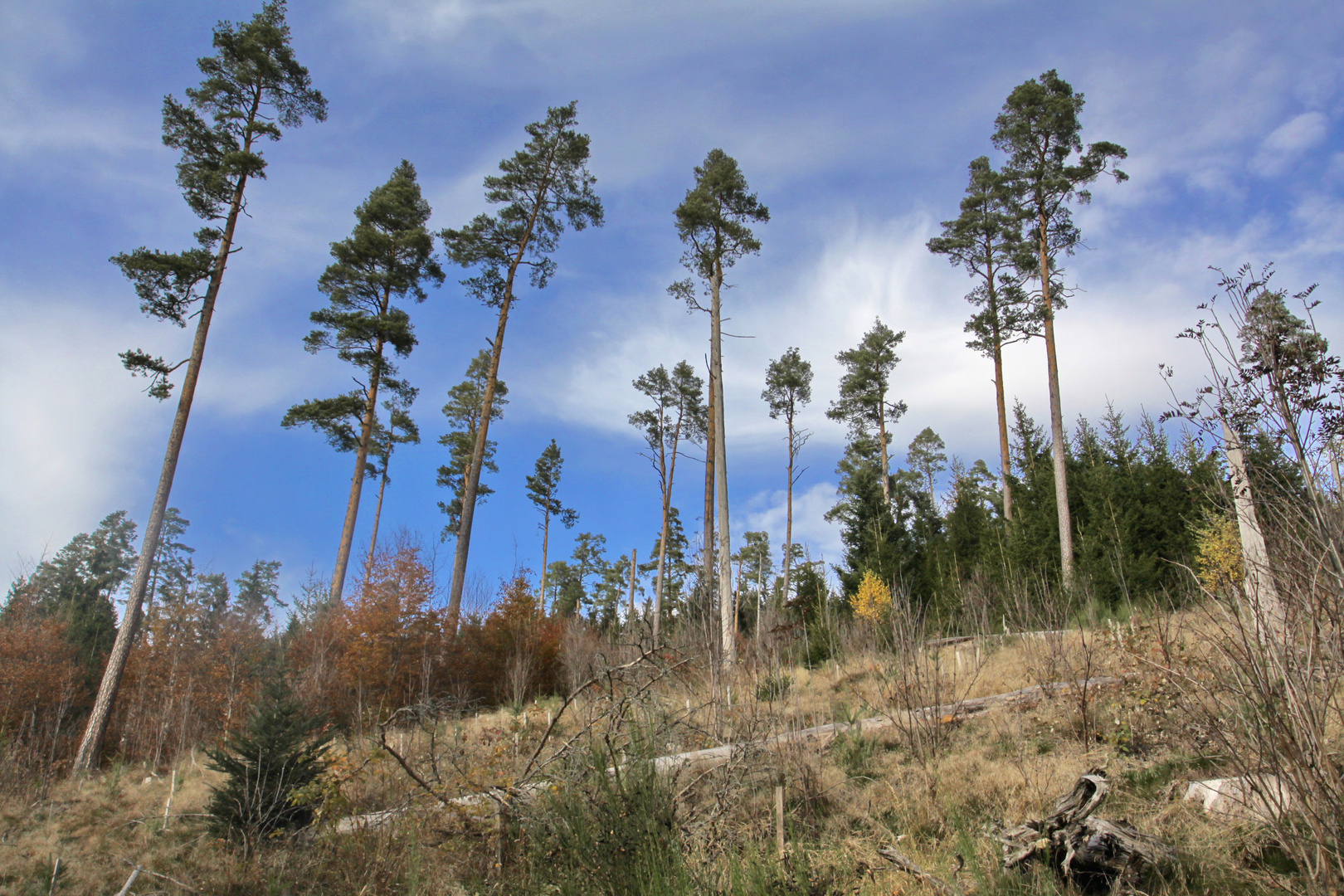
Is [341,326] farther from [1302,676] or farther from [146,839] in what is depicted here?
[1302,676]

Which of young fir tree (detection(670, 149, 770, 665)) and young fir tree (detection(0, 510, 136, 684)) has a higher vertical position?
young fir tree (detection(670, 149, 770, 665))

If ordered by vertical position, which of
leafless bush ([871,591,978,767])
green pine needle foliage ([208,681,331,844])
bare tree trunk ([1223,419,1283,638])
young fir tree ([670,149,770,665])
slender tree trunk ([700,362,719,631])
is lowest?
green pine needle foliage ([208,681,331,844])

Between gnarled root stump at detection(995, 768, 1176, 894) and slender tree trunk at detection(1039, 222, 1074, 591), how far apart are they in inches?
464

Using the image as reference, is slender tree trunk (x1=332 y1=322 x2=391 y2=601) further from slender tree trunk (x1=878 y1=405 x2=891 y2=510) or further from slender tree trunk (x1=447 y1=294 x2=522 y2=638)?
slender tree trunk (x1=878 y1=405 x2=891 y2=510)

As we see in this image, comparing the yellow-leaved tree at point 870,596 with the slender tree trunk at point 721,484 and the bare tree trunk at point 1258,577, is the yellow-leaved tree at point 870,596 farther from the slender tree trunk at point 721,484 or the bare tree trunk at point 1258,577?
the bare tree trunk at point 1258,577

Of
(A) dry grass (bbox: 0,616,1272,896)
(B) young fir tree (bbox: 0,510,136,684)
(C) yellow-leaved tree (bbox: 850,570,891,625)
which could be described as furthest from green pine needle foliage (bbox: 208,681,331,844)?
(B) young fir tree (bbox: 0,510,136,684)

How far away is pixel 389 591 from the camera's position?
16.2 metres

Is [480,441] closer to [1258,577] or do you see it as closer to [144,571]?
[144,571]

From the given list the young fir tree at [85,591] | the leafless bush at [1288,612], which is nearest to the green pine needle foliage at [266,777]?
the leafless bush at [1288,612]

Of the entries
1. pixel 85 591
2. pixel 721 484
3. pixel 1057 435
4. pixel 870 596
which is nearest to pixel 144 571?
pixel 721 484

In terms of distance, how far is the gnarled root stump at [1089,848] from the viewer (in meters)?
3.41

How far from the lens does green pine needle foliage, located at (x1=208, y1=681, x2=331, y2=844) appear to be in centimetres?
711

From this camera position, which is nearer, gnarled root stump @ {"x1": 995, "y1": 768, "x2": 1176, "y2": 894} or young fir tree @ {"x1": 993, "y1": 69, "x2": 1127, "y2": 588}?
gnarled root stump @ {"x1": 995, "y1": 768, "x2": 1176, "y2": 894}

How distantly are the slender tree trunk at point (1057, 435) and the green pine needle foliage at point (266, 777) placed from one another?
48.8 ft
